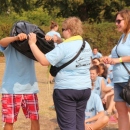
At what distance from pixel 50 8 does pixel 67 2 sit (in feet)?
14.6

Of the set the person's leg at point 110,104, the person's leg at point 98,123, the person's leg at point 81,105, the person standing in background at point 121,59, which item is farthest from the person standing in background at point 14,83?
the person's leg at point 110,104

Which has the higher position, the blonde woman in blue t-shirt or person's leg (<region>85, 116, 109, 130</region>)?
the blonde woman in blue t-shirt

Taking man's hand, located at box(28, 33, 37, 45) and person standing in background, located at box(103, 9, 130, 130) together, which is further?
person standing in background, located at box(103, 9, 130, 130)

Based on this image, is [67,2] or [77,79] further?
[67,2]

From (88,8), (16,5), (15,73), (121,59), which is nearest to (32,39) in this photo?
(15,73)

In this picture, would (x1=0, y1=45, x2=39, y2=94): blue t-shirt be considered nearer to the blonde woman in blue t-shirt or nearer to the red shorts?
the red shorts

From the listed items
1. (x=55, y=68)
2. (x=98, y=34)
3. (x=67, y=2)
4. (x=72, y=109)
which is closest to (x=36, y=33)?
(x=55, y=68)

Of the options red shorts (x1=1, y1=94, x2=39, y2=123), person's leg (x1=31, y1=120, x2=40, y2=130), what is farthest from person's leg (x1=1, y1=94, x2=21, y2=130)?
person's leg (x1=31, y1=120, x2=40, y2=130)

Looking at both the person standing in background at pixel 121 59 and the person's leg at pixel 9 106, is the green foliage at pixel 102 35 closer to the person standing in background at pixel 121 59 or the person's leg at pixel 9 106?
the person standing in background at pixel 121 59

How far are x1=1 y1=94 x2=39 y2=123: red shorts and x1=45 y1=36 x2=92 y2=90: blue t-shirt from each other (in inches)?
25.7

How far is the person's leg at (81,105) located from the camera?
185 inches

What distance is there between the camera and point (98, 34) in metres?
28.7

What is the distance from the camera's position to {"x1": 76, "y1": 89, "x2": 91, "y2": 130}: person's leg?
15.4 ft

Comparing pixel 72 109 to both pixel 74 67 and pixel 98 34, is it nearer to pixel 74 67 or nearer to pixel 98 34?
pixel 74 67
